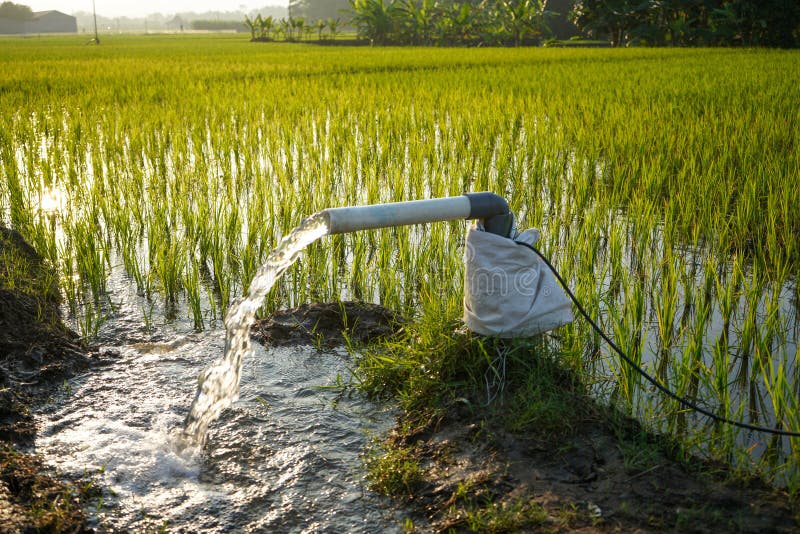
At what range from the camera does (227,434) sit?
7.02ft

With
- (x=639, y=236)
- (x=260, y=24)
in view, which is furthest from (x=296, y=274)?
(x=260, y=24)

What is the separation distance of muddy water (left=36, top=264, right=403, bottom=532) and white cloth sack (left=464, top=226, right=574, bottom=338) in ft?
1.51

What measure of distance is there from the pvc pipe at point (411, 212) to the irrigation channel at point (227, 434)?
9 cm

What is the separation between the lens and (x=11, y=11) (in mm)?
67938

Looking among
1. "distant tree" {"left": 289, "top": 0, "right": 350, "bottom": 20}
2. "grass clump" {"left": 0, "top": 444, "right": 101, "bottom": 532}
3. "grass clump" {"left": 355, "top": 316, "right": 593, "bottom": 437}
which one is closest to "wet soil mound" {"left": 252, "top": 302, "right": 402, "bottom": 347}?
"grass clump" {"left": 355, "top": 316, "right": 593, "bottom": 437}

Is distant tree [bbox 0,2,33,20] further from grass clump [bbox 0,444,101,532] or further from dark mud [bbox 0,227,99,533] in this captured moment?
grass clump [bbox 0,444,101,532]

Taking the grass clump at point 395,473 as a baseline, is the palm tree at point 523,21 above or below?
above

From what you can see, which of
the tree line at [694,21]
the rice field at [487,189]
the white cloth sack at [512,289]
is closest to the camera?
the white cloth sack at [512,289]

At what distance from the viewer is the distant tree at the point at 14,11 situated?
67.9m

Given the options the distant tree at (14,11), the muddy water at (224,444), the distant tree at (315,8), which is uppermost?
the distant tree at (315,8)

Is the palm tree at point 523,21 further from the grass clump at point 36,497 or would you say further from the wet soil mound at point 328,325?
the grass clump at point 36,497

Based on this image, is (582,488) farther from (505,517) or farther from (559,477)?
(505,517)

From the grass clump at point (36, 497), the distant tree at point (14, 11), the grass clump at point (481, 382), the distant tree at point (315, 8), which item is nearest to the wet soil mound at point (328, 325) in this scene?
the grass clump at point (481, 382)

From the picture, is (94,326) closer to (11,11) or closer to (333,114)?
(333,114)
